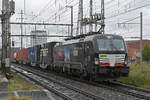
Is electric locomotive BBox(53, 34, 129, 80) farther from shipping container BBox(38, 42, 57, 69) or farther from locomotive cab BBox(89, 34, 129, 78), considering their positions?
shipping container BBox(38, 42, 57, 69)

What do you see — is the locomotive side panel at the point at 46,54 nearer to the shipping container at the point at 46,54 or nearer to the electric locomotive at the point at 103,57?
the shipping container at the point at 46,54

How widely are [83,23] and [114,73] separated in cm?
1048

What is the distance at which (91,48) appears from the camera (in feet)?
50.9

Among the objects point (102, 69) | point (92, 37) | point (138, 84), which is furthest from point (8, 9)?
point (138, 84)

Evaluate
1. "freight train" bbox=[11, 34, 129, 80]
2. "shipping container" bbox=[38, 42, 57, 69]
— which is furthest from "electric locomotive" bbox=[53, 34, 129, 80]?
"shipping container" bbox=[38, 42, 57, 69]

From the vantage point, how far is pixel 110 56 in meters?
15.3

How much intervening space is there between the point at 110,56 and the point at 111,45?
2.71 feet

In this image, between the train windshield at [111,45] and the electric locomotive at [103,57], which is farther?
the train windshield at [111,45]

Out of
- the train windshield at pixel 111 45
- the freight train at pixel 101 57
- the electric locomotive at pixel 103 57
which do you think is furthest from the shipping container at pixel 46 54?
the train windshield at pixel 111 45

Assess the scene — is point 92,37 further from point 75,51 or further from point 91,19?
point 91,19

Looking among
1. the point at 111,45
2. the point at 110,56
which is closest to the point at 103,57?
the point at 110,56

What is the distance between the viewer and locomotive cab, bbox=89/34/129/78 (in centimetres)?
1498

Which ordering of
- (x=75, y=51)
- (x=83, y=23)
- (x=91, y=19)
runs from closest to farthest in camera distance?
(x=75, y=51) < (x=91, y=19) < (x=83, y=23)

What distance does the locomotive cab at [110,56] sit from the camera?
14984 mm
